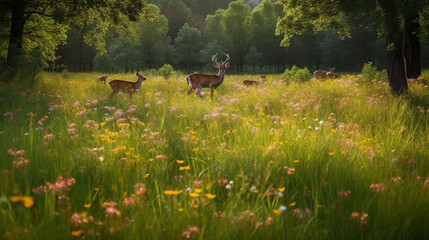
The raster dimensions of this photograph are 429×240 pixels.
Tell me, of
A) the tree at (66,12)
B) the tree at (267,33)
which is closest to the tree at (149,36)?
the tree at (267,33)

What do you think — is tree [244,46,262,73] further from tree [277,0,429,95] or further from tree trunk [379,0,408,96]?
tree trunk [379,0,408,96]

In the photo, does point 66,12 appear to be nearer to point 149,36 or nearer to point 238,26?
point 149,36

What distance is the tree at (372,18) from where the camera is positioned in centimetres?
758

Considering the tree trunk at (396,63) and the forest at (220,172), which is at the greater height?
the tree trunk at (396,63)

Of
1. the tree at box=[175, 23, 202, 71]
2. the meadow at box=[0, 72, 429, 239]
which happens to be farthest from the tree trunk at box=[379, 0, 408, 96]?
the tree at box=[175, 23, 202, 71]

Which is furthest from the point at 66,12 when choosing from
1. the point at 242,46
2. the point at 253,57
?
the point at 242,46

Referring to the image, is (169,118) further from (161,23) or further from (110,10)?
(161,23)

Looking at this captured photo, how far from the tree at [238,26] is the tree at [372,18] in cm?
4631

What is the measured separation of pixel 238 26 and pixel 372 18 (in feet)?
170

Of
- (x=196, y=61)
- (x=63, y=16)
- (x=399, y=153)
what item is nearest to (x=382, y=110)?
(x=399, y=153)

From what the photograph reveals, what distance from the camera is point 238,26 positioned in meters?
57.1

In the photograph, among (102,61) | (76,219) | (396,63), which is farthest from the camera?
(102,61)

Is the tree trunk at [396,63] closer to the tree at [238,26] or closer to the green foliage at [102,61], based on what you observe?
the green foliage at [102,61]

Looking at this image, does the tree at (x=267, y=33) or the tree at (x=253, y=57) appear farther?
the tree at (x=267, y=33)
